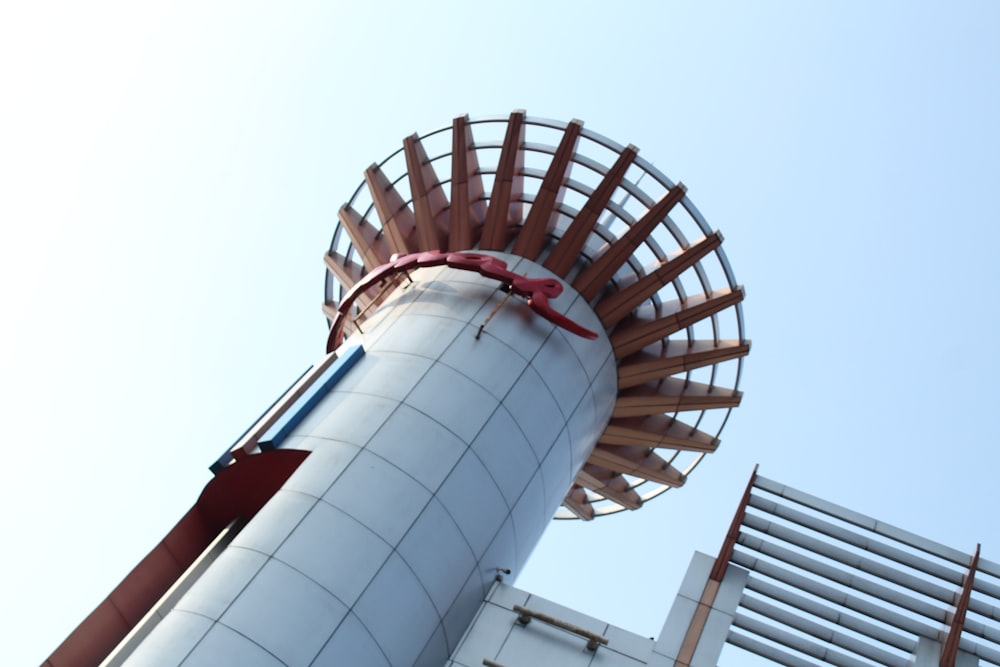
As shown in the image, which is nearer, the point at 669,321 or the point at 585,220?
the point at 585,220

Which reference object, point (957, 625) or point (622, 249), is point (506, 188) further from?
point (957, 625)

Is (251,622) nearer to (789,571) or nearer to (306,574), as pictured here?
(306,574)

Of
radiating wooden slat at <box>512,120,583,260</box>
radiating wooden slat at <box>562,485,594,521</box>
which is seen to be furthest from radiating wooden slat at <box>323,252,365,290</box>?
radiating wooden slat at <box>562,485,594,521</box>

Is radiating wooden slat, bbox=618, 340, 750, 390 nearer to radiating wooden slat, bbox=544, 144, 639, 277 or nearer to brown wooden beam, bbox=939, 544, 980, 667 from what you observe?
radiating wooden slat, bbox=544, 144, 639, 277

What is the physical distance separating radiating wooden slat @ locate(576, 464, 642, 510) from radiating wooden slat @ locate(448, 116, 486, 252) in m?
11.0

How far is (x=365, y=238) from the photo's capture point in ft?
126

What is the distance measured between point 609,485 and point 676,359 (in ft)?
30.4

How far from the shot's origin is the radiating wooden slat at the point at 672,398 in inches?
1436

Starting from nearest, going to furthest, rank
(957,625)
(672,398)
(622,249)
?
(957,625), (622,249), (672,398)

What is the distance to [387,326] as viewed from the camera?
33.2 m

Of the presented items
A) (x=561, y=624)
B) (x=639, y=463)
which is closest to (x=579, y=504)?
(x=639, y=463)

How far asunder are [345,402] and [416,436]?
258cm

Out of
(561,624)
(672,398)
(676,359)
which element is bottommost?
(561,624)

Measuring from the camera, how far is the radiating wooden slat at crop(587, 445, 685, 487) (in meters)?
39.8
